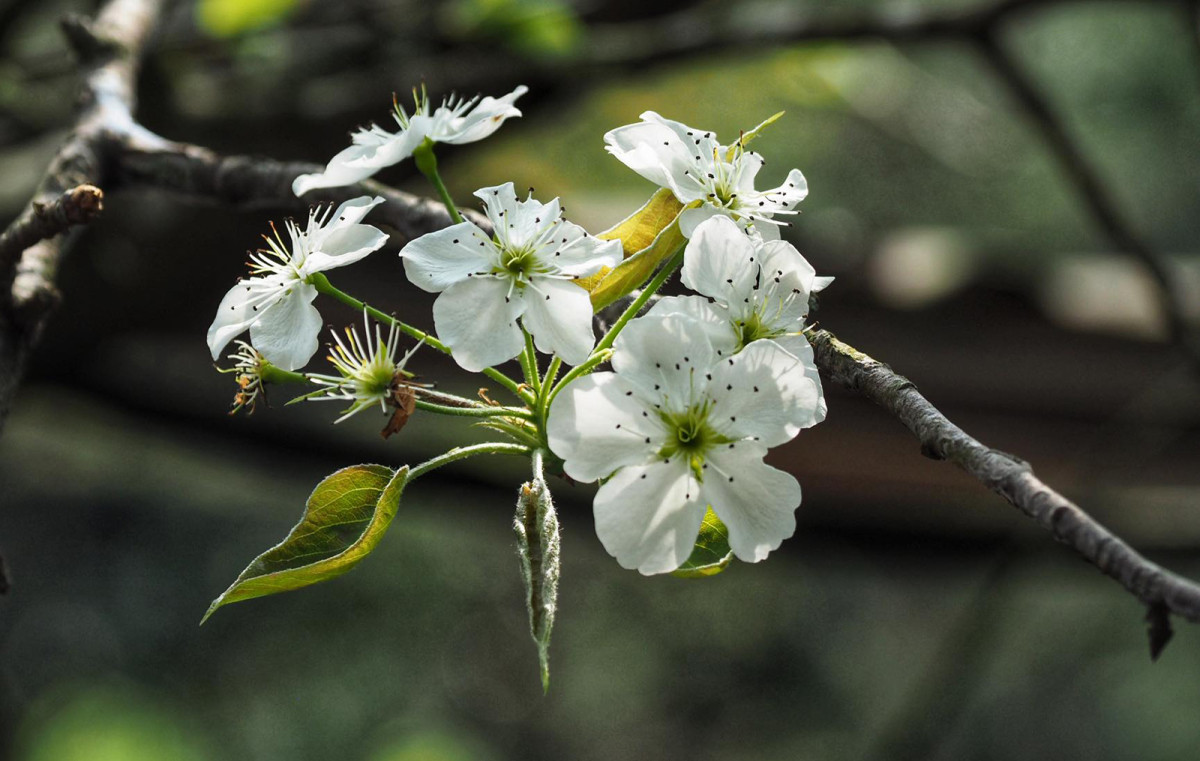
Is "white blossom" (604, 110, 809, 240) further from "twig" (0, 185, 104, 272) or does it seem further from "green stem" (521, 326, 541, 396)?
"twig" (0, 185, 104, 272)

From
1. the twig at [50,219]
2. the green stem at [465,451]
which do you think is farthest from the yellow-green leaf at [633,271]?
the twig at [50,219]

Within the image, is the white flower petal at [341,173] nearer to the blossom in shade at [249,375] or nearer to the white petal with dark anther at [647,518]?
the blossom in shade at [249,375]

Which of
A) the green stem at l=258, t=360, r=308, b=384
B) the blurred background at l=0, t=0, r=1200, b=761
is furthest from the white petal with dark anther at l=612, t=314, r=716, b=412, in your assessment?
the blurred background at l=0, t=0, r=1200, b=761

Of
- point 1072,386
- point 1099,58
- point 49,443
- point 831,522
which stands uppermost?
point 1099,58

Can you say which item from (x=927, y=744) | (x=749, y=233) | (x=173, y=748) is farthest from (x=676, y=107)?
(x=749, y=233)

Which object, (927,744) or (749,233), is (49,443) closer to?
(927,744)

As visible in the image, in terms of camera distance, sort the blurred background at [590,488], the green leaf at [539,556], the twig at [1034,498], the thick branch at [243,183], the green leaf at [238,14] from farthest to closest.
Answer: the blurred background at [590,488]
the green leaf at [238,14]
the thick branch at [243,183]
the green leaf at [539,556]
the twig at [1034,498]

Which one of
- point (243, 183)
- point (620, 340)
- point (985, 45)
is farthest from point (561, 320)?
point (985, 45)
